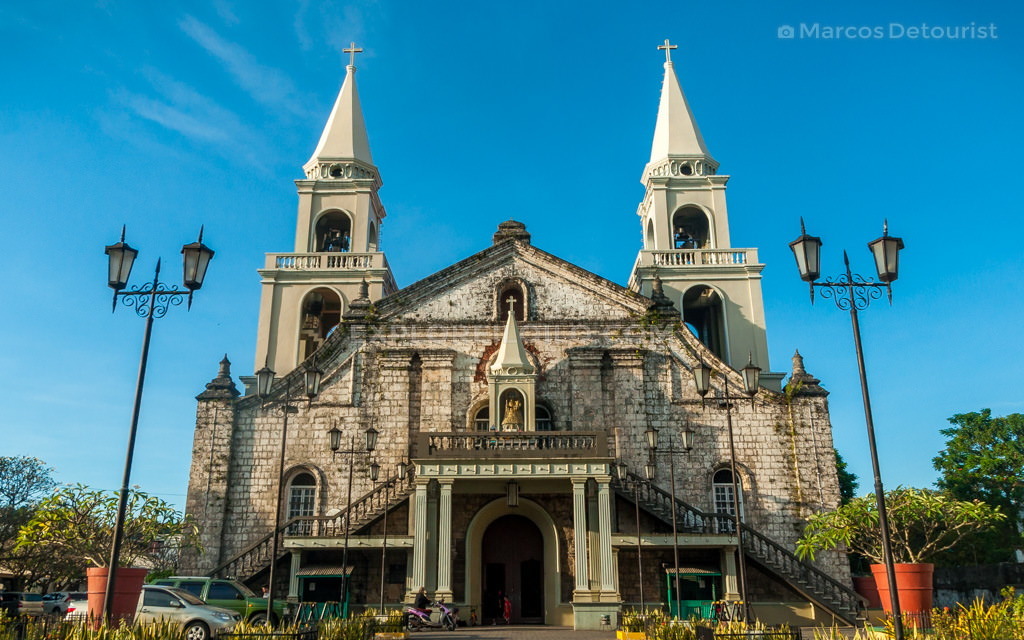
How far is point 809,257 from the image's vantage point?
1332 cm

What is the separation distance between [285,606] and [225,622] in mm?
3194

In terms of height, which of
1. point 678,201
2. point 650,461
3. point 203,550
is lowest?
point 203,550

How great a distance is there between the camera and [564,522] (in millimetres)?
25531

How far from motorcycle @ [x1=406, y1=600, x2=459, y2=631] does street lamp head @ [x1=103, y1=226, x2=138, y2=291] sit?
11.6 meters

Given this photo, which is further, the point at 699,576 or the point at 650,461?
the point at 650,461


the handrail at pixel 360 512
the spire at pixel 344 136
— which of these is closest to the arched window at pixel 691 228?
the spire at pixel 344 136

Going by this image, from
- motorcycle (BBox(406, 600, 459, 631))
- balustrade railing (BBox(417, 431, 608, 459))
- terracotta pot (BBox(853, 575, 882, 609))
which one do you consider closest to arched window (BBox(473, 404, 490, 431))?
balustrade railing (BBox(417, 431, 608, 459))

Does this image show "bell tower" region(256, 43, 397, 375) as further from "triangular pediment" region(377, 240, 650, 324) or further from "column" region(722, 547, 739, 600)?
"column" region(722, 547, 739, 600)

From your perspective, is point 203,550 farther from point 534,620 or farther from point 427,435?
point 534,620

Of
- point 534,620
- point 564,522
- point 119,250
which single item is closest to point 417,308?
point 564,522

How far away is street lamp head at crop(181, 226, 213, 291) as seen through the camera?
44.9 feet

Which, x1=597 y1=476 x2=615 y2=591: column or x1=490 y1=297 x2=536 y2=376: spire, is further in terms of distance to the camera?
x1=490 y1=297 x2=536 y2=376: spire

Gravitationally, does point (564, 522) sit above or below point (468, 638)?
above

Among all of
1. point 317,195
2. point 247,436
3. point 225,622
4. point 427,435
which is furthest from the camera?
point 317,195
